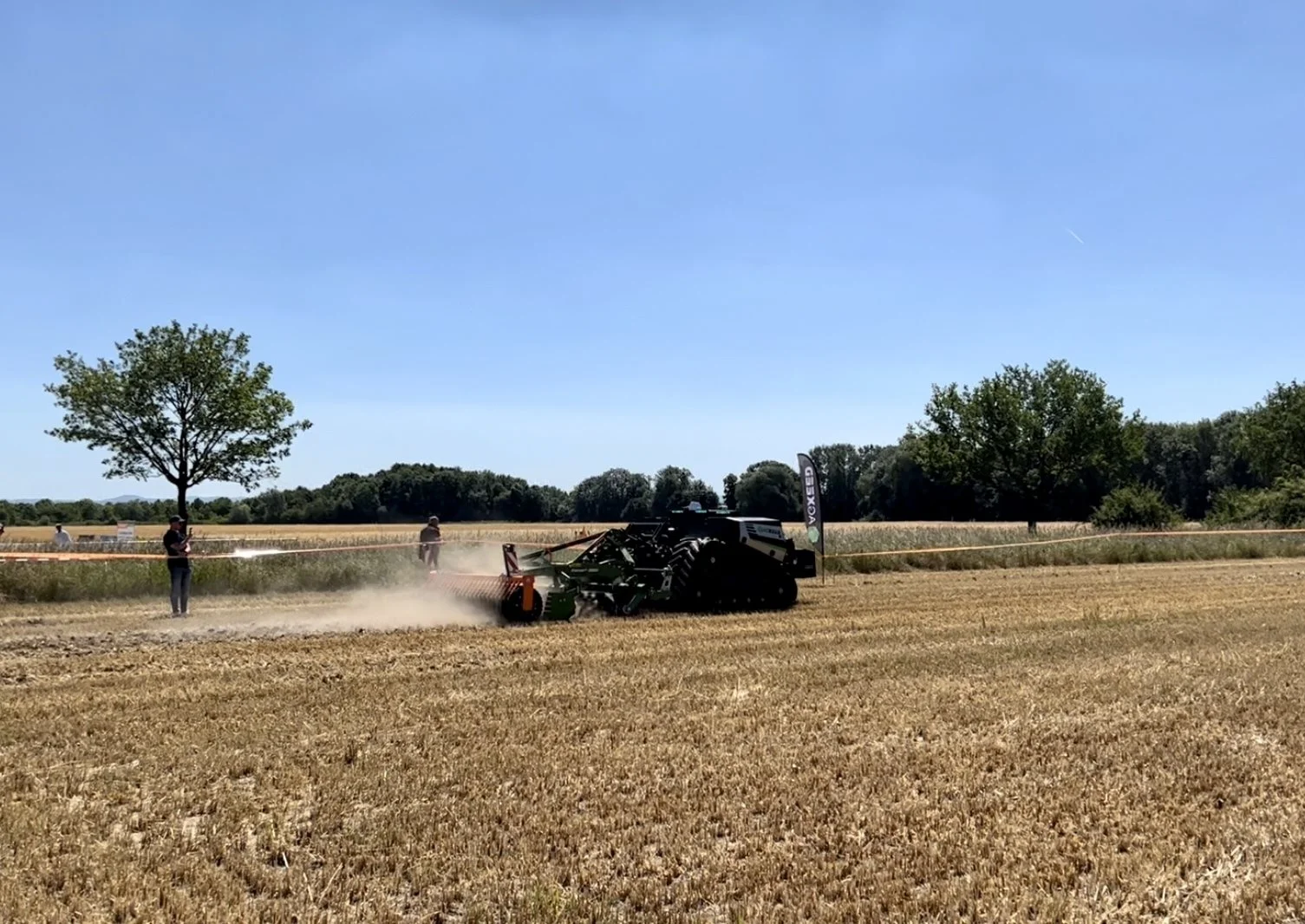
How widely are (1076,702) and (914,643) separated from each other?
3.65 meters

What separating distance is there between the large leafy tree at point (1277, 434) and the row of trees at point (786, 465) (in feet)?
0.36

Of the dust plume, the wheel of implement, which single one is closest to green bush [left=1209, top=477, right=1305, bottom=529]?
the wheel of implement

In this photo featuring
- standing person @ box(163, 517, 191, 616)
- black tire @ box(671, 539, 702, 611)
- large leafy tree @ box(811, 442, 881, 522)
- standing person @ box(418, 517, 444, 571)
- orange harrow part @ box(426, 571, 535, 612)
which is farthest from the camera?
large leafy tree @ box(811, 442, 881, 522)

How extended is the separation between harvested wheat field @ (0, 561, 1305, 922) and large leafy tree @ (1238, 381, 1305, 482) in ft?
171

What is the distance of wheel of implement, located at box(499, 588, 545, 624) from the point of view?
1402 centimetres

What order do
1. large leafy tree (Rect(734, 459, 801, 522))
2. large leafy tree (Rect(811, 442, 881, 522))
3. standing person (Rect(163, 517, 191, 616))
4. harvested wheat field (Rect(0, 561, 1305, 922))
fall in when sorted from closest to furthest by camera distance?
harvested wheat field (Rect(0, 561, 1305, 922))
standing person (Rect(163, 517, 191, 616))
large leafy tree (Rect(734, 459, 801, 522))
large leafy tree (Rect(811, 442, 881, 522))

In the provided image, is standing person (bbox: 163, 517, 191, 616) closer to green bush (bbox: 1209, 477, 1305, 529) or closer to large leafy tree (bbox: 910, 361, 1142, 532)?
green bush (bbox: 1209, 477, 1305, 529)

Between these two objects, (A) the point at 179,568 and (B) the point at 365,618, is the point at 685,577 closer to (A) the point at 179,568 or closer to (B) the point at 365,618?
(B) the point at 365,618

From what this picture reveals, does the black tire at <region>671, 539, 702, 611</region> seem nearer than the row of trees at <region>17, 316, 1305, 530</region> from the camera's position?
Yes

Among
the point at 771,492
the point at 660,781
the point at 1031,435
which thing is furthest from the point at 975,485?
the point at 660,781

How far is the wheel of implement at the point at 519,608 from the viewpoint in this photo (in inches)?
552

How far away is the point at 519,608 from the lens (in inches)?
553

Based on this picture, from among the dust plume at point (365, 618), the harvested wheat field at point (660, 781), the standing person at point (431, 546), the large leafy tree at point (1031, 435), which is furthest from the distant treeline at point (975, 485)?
the harvested wheat field at point (660, 781)

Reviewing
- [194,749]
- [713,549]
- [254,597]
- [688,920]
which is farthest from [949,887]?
[254,597]
